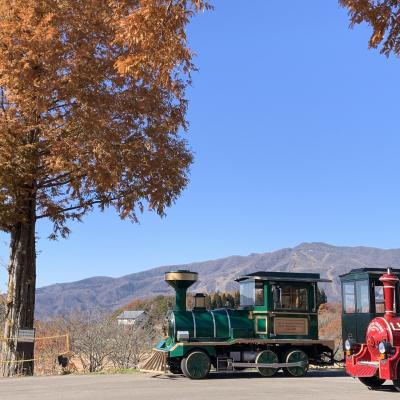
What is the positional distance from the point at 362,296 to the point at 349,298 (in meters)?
0.65

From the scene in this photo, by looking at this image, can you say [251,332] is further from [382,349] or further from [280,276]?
[382,349]

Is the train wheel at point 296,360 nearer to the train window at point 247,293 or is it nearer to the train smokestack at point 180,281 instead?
the train window at point 247,293

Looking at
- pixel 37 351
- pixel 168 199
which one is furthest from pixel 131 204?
pixel 37 351

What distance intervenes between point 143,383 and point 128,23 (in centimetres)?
789

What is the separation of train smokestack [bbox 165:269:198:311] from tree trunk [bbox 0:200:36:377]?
3735mm

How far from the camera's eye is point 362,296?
14.6 meters

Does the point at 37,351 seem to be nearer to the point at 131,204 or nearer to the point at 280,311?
the point at 131,204

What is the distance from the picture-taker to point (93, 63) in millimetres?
14195

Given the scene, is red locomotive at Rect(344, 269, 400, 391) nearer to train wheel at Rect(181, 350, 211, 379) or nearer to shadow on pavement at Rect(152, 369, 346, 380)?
shadow on pavement at Rect(152, 369, 346, 380)

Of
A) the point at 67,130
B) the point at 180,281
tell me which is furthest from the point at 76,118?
the point at 180,281

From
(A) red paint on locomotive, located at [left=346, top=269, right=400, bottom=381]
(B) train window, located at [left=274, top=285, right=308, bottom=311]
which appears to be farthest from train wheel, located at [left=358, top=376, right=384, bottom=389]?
(B) train window, located at [left=274, top=285, right=308, bottom=311]

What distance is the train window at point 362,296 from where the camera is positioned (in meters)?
14.4

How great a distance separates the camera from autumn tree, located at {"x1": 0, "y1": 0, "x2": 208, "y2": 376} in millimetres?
13539

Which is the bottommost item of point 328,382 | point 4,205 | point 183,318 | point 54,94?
point 328,382
